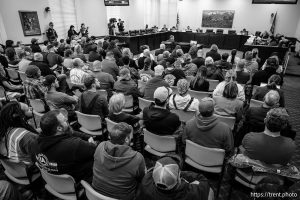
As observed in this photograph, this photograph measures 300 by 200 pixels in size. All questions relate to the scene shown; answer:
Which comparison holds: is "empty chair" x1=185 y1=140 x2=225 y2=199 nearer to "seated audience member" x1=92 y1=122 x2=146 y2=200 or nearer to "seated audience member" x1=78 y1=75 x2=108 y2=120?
"seated audience member" x1=92 y1=122 x2=146 y2=200

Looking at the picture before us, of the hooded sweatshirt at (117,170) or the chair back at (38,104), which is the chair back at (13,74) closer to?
the chair back at (38,104)

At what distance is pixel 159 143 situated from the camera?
2480mm

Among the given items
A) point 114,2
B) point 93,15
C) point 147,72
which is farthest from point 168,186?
point 93,15

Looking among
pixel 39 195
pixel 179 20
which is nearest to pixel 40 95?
pixel 39 195

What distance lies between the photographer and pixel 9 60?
5949mm

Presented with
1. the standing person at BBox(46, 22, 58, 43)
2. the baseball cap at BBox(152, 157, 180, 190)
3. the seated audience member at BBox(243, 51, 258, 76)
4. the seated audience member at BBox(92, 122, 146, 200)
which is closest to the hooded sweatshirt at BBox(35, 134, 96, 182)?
the seated audience member at BBox(92, 122, 146, 200)

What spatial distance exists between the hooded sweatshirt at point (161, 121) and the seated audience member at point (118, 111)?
216mm

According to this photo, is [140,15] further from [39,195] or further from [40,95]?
[39,195]

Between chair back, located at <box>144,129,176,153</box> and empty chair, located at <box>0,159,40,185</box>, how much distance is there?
4.12 ft

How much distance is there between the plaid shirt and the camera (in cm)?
354

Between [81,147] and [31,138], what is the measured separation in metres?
0.59

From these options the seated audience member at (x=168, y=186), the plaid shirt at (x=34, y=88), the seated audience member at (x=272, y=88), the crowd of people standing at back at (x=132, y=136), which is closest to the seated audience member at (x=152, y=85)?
the crowd of people standing at back at (x=132, y=136)

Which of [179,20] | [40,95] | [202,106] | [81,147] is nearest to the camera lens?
[81,147]

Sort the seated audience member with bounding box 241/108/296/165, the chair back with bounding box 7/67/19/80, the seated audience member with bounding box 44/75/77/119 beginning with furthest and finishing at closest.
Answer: the chair back with bounding box 7/67/19/80
the seated audience member with bounding box 44/75/77/119
the seated audience member with bounding box 241/108/296/165
